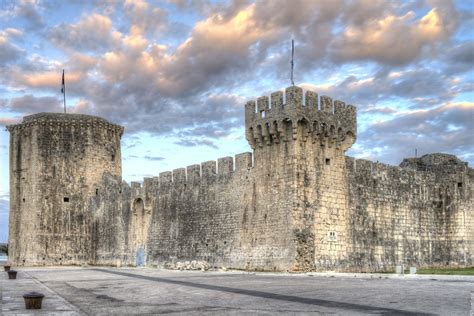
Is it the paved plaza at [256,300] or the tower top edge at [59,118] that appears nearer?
the paved plaza at [256,300]

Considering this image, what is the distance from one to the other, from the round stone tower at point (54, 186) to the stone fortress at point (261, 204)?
7 cm

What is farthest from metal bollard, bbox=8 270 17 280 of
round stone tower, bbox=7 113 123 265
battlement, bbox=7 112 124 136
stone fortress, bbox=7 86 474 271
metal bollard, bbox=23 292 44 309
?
battlement, bbox=7 112 124 136

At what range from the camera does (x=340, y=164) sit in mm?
25625

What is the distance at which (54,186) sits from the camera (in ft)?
129

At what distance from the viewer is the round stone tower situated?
128 feet

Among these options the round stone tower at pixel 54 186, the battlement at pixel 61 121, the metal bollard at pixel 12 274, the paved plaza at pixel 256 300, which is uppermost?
the battlement at pixel 61 121

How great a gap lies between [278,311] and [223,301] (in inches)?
77.7

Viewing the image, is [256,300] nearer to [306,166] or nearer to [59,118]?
[306,166]

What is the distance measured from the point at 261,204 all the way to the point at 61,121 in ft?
67.1

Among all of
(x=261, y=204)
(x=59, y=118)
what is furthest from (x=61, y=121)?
(x=261, y=204)

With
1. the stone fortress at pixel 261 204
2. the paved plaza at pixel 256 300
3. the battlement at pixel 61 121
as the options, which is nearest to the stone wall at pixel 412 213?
the stone fortress at pixel 261 204

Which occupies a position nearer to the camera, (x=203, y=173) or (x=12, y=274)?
(x=12, y=274)

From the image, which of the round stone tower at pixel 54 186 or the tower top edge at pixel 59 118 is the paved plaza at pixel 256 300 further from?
the tower top edge at pixel 59 118

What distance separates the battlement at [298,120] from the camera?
23734mm
